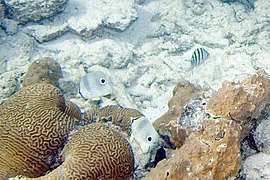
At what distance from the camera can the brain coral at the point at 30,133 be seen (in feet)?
9.93

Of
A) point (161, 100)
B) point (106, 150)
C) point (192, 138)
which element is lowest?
point (161, 100)

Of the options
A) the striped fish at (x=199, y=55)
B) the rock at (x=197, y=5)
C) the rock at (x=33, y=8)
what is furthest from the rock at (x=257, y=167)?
the rock at (x=197, y=5)

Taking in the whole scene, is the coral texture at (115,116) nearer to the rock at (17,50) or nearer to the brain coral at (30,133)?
the brain coral at (30,133)

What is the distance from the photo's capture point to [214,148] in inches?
96.3

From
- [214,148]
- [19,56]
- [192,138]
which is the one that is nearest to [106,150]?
[192,138]

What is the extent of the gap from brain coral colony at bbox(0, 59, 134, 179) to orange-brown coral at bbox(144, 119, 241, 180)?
0.60 meters

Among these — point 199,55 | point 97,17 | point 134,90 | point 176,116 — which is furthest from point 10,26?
point 176,116

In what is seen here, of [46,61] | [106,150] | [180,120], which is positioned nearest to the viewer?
[106,150]

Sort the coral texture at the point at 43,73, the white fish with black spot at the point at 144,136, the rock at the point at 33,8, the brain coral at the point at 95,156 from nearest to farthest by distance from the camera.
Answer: the brain coral at the point at 95,156 → the white fish with black spot at the point at 144,136 → the coral texture at the point at 43,73 → the rock at the point at 33,8

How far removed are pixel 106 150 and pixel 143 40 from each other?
17.6ft

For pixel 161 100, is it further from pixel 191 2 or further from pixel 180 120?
pixel 191 2

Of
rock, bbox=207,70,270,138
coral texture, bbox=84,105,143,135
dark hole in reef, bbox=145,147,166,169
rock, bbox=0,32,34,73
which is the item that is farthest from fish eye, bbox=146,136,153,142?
rock, bbox=0,32,34,73

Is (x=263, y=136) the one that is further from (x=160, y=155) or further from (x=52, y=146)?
(x=52, y=146)

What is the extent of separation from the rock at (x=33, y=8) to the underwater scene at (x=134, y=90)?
0.08ft
